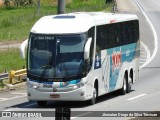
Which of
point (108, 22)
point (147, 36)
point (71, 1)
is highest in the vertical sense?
point (108, 22)

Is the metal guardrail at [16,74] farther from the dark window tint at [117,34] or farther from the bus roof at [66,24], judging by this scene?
the bus roof at [66,24]

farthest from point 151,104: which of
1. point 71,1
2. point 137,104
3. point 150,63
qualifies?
point 71,1

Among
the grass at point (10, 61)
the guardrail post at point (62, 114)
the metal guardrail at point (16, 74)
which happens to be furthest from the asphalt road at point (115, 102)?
the guardrail post at point (62, 114)

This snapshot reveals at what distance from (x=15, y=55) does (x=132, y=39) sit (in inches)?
552

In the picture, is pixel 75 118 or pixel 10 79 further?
pixel 10 79

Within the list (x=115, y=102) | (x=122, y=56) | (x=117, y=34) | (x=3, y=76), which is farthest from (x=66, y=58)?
(x=3, y=76)

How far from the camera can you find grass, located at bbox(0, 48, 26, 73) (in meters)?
34.2

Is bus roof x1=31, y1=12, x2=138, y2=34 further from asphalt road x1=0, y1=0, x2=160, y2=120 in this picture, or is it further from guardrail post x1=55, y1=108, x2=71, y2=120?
guardrail post x1=55, y1=108, x2=71, y2=120

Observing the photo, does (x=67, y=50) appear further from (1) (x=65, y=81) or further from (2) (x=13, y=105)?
(2) (x=13, y=105)

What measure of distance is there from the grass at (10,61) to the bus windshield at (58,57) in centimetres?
1056

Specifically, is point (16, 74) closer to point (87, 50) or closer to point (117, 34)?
point (117, 34)

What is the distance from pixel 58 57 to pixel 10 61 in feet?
49.5

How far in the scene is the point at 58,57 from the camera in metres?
22.3

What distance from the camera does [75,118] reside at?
19.5m
